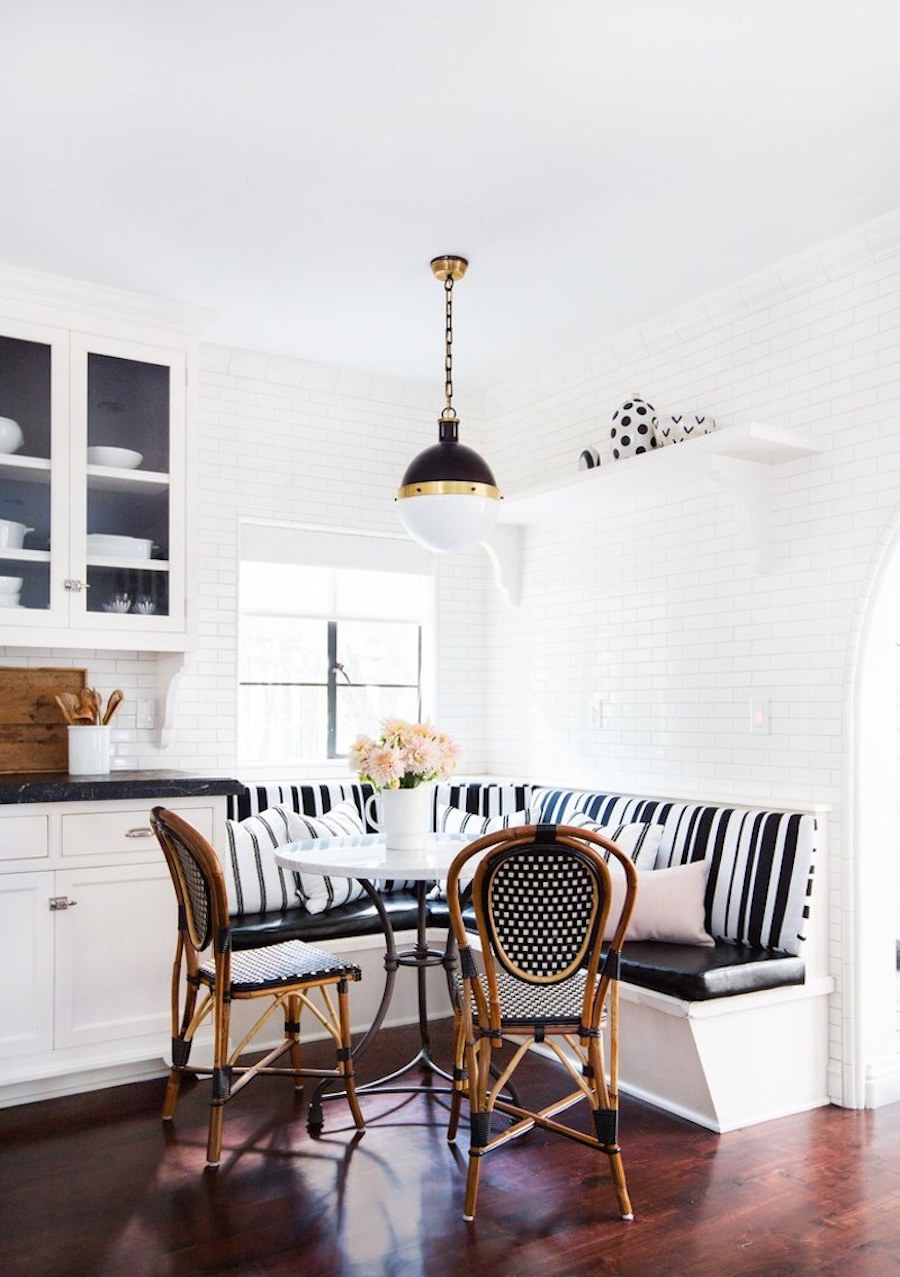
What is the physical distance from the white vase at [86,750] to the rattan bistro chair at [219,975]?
36.6 inches

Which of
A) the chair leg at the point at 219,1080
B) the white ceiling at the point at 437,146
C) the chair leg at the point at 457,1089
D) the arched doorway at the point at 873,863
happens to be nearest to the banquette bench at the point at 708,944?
the arched doorway at the point at 873,863

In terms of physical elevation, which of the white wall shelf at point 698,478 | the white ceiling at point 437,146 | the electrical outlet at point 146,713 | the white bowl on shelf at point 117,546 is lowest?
the electrical outlet at point 146,713

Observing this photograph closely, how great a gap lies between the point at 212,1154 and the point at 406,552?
3.01 metres

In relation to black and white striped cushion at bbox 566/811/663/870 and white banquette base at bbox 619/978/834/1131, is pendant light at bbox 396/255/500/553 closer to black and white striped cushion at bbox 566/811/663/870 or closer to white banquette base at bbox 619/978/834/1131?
black and white striped cushion at bbox 566/811/663/870

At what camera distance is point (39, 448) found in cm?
389

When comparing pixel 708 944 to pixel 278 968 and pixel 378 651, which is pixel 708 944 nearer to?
pixel 278 968

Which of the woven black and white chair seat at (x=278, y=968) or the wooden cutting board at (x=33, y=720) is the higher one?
the wooden cutting board at (x=33, y=720)

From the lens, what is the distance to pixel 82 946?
3547mm

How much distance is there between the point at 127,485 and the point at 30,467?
0.35 meters

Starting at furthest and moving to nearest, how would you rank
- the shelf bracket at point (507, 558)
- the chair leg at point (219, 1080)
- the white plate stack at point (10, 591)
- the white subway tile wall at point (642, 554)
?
the shelf bracket at point (507, 558), the white plate stack at point (10, 591), the white subway tile wall at point (642, 554), the chair leg at point (219, 1080)

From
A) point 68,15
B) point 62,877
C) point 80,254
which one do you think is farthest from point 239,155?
point 62,877

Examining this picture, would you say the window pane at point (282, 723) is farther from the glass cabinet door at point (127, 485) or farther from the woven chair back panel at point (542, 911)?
the woven chair back panel at point (542, 911)

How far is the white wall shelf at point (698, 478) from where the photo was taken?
362 cm

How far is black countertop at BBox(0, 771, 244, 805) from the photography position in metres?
3.46
